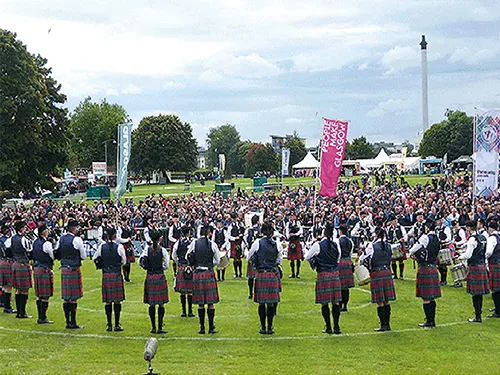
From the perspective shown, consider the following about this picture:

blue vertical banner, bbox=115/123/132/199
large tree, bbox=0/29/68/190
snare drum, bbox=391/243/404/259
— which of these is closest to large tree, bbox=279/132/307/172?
large tree, bbox=0/29/68/190

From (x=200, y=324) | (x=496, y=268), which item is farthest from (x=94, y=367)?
(x=496, y=268)

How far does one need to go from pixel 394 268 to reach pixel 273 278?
687 cm

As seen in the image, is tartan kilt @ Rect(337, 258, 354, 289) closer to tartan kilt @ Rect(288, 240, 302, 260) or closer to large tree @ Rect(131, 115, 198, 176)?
tartan kilt @ Rect(288, 240, 302, 260)

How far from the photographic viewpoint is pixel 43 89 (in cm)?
3400

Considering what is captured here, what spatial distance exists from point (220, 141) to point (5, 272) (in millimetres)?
124443

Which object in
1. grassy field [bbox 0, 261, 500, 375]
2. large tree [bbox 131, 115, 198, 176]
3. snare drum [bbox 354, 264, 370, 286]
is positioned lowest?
grassy field [bbox 0, 261, 500, 375]

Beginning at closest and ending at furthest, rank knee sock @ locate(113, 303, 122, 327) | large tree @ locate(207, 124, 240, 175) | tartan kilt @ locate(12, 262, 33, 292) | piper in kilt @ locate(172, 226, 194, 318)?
knee sock @ locate(113, 303, 122, 327) < piper in kilt @ locate(172, 226, 194, 318) < tartan kilt @ locate(12, 262, 33, 292) < large tree @ locate(207, 124, 240, 175)

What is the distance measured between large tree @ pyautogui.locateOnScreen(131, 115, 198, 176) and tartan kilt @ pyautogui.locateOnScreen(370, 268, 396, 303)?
67480mm

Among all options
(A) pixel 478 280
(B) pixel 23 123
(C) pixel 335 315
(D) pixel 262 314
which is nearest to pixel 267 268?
(D) pixel 262 314

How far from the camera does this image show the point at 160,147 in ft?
251

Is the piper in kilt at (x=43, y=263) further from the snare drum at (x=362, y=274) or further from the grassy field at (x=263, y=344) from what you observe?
the snare drum at (x=362, y=274)

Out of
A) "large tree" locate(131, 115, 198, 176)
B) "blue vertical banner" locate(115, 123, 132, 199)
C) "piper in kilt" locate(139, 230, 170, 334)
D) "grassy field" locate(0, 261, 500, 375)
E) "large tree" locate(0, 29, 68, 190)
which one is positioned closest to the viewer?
"grassy field" locate(0, 261, 500, 375)

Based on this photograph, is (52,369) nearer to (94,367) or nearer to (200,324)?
(94,367)

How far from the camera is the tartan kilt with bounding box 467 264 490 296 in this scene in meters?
10.7
